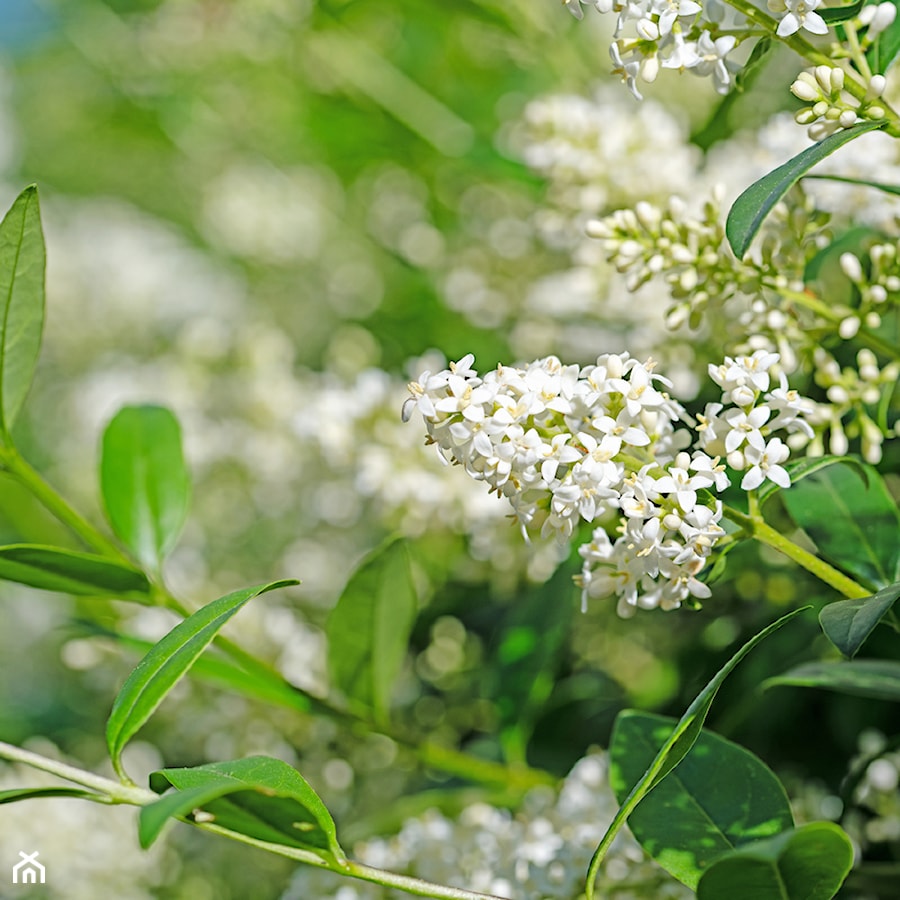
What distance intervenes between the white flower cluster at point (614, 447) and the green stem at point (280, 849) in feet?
0.57

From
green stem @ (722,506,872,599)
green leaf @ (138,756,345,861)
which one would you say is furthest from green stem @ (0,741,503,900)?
green stem @ (722,506,872,599)

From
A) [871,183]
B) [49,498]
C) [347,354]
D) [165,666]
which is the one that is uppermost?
[871,183]

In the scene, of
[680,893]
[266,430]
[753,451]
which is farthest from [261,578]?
[753,451]

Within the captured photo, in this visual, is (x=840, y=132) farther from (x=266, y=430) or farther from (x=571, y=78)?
(x=571, y=78)

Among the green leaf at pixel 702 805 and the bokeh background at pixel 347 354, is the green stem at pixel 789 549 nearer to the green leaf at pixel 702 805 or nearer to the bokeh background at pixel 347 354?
the green leaf at pixel 702 805

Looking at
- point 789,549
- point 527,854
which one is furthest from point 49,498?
point 789,549

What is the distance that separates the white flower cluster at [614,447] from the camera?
51 cm

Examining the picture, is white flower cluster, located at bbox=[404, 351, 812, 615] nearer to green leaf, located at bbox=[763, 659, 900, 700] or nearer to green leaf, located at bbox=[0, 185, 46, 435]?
green leaf, located at bbox=[763, 659, 900, 700]

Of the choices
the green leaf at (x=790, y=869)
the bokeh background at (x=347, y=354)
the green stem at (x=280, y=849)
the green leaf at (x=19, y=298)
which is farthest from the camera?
the bokeh background at (x=347, y=354)

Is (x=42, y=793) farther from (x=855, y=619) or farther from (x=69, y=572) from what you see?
(x=855, y=619)

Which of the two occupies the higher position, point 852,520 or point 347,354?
point 852,520

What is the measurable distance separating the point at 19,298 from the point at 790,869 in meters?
0.57

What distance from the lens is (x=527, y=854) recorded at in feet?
2.24

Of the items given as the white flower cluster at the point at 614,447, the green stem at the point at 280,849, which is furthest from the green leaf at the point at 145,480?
the white flower cluster at the point at 614,447
